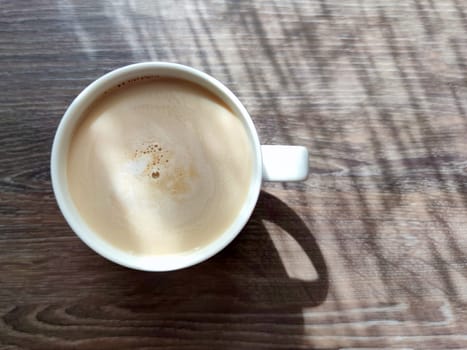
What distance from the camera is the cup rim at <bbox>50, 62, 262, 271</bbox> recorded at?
603 millimetres

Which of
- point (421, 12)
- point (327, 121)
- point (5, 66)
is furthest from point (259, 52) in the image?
point (5, 66)

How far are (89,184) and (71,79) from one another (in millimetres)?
185

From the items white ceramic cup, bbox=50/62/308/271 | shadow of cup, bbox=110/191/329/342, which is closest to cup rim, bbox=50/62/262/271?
white ceramic cup, bbox=50/62/308/271

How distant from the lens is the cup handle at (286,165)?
2.05 feet

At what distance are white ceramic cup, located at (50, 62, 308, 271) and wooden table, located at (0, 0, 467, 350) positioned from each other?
10cm

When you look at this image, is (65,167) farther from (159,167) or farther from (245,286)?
(245,286)

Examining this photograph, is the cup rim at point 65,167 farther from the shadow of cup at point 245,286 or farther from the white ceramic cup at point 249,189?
the shadow of cup at point 245,286

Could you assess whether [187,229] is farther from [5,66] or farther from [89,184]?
[5,66]

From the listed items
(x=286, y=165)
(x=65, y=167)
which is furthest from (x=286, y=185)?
(x=65, y=167)

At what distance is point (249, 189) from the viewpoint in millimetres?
621

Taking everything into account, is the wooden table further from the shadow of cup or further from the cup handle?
the cup handle

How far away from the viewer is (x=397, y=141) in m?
0.75

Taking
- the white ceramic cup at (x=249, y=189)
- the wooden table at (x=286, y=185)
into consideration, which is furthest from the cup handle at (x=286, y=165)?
the wooden table at (x=286, y=185)

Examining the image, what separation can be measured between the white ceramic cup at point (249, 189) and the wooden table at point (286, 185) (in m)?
0.10
